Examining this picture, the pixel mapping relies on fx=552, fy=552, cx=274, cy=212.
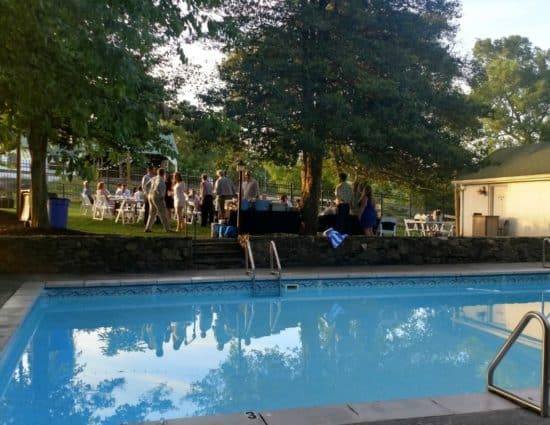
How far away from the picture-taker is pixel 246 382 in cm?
506

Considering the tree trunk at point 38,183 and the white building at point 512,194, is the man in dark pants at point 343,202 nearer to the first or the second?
the white building at point 512,194

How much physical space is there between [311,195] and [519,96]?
2087 cm

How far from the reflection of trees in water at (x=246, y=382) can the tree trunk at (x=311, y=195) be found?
7.13 metres

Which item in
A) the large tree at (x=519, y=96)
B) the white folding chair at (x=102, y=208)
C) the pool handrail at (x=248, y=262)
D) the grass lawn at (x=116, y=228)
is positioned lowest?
the pool handrail at (x=248, y=262)

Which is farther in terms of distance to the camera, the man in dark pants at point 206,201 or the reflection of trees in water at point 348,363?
the man in dark pants at point 206,201

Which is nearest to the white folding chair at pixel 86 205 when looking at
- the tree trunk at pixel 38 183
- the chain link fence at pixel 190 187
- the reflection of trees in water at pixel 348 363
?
the chain link fence at pixel 190 187

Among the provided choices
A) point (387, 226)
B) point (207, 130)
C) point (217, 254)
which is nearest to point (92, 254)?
point (217, 254)

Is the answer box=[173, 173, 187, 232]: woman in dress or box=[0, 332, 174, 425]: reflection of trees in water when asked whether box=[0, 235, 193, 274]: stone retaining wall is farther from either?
box=[0, 332, 174, 425]: reflection of trees in water

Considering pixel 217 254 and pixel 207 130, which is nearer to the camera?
pixel 207 130

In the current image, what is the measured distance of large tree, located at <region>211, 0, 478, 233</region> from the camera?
1141 cm

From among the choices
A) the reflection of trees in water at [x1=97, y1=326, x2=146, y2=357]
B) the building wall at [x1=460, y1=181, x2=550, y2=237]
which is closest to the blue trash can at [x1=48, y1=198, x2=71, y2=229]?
the reflection of trees in water at [x1=97, y1=326, x2=146, y2=357]

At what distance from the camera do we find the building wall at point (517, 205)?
16.6m

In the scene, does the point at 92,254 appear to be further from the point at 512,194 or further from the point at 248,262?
the point at 512,194

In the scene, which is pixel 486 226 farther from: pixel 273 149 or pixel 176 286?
pixel 176 286
